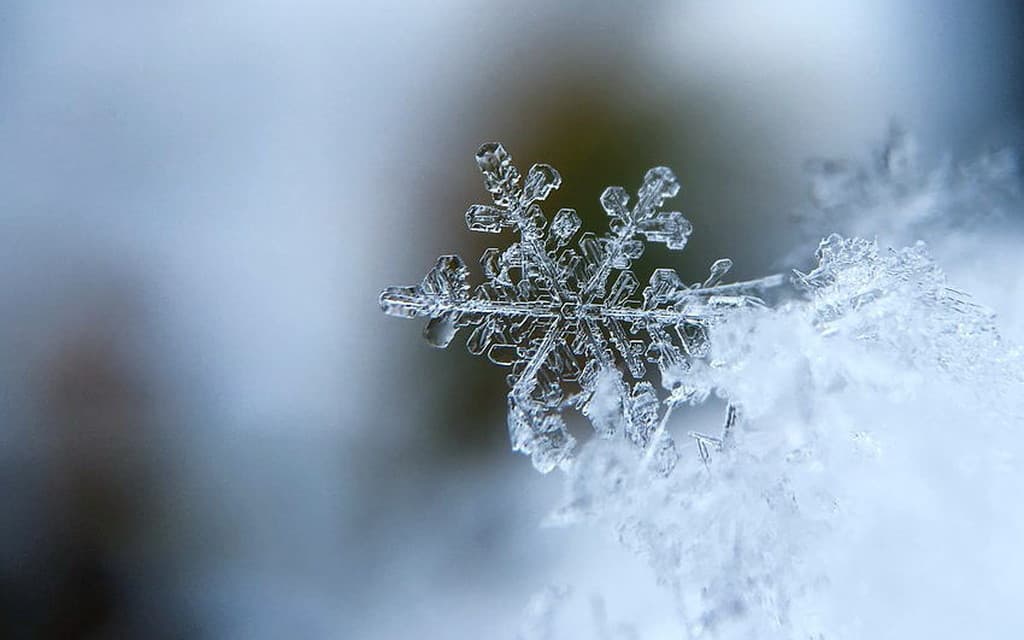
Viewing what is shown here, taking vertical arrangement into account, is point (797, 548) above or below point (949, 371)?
below

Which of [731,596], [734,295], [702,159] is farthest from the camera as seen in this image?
[702,159]

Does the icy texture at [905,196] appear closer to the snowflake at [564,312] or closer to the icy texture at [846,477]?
the icy texture at [846,477]

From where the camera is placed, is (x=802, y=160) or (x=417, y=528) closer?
(x=417, y=528)

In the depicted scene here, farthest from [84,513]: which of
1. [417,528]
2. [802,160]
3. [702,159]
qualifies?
[802,160]

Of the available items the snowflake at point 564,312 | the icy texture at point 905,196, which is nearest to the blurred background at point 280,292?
the icy texture at point 905,196

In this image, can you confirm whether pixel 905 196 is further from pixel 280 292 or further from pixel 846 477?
pixel 280 292

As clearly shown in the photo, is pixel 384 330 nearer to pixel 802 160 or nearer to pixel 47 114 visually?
pixel 47 114
